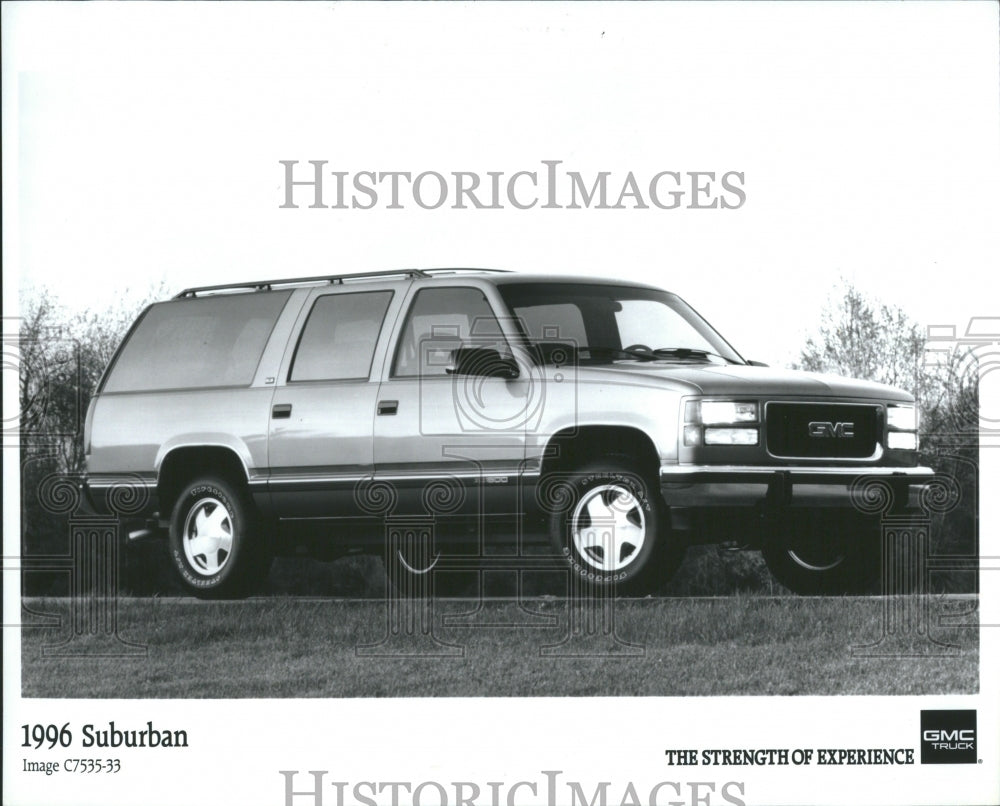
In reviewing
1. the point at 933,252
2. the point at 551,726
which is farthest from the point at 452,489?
the point at 933,252

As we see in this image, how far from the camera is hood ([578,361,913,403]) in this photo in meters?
9.77

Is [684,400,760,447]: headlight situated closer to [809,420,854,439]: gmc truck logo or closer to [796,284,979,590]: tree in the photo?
[809,420,854,439]: gmc truck logo

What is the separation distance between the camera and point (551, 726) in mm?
9688

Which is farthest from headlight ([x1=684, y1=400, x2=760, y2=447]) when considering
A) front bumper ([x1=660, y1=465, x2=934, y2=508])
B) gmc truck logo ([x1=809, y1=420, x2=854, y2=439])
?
gmc truck logo ([x1=809, y1=420, x2=854, y2=439])

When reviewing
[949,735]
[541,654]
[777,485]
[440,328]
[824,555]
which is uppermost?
[440,328]

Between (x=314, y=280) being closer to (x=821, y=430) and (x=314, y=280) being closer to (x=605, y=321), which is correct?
(x=605, y=321)

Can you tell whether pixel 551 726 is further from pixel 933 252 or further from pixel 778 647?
pixel 933 252

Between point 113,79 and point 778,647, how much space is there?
408 centimetres

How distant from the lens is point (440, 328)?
1023 cm

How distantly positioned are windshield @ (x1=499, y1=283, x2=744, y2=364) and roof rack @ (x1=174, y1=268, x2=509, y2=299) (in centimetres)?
22

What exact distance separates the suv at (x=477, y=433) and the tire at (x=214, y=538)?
0.04 ft

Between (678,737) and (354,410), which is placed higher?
(354,410)

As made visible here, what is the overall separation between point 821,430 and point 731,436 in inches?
17.4

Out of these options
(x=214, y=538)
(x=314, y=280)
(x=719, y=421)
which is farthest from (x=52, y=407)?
(x=719, y=421)
